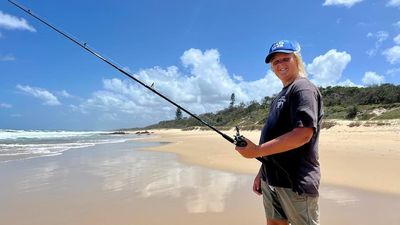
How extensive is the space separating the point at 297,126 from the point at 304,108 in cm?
11

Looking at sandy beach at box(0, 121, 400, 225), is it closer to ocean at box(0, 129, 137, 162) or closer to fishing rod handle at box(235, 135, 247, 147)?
fishing rod handle at box(235, 135, 247, 147)

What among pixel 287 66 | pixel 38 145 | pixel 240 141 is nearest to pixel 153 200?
pixel 240 141

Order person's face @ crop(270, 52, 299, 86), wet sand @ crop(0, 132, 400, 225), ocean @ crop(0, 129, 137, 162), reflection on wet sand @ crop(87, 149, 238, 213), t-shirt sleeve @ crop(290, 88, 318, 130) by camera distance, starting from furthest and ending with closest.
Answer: ocean @ crop(0, 129, 137, 162) < reflection on wet sand @ crop(87, 149, 238, 213) < wet sand @ crop(0, 132, 400, 225) < person's face @ crop(270, 52, 299, 86) < t-shirt sleeve @ crop(290, 88, 318, 130)

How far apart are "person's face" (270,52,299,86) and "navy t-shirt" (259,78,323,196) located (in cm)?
13

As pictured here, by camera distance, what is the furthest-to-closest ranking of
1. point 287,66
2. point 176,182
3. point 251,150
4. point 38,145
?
point 38,145
point 176,182
point 287,66
point 251,150

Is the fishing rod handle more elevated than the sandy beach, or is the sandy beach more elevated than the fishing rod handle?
the fishing rod handle

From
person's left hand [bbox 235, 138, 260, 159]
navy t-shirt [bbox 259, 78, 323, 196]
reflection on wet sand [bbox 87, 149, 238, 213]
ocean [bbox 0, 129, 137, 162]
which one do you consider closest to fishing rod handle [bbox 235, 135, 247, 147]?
person's left hand [bbox 235, 138, 260, 159]

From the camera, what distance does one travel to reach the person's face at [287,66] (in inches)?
104

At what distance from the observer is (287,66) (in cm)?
264

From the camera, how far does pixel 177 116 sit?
406 ft

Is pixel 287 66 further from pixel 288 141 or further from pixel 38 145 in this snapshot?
pixel 38 145

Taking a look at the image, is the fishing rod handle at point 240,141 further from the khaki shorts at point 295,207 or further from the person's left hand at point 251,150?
the khaki shorts at point 295,207

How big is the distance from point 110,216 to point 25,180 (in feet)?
13.4

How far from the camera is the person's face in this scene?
2.63 meters
